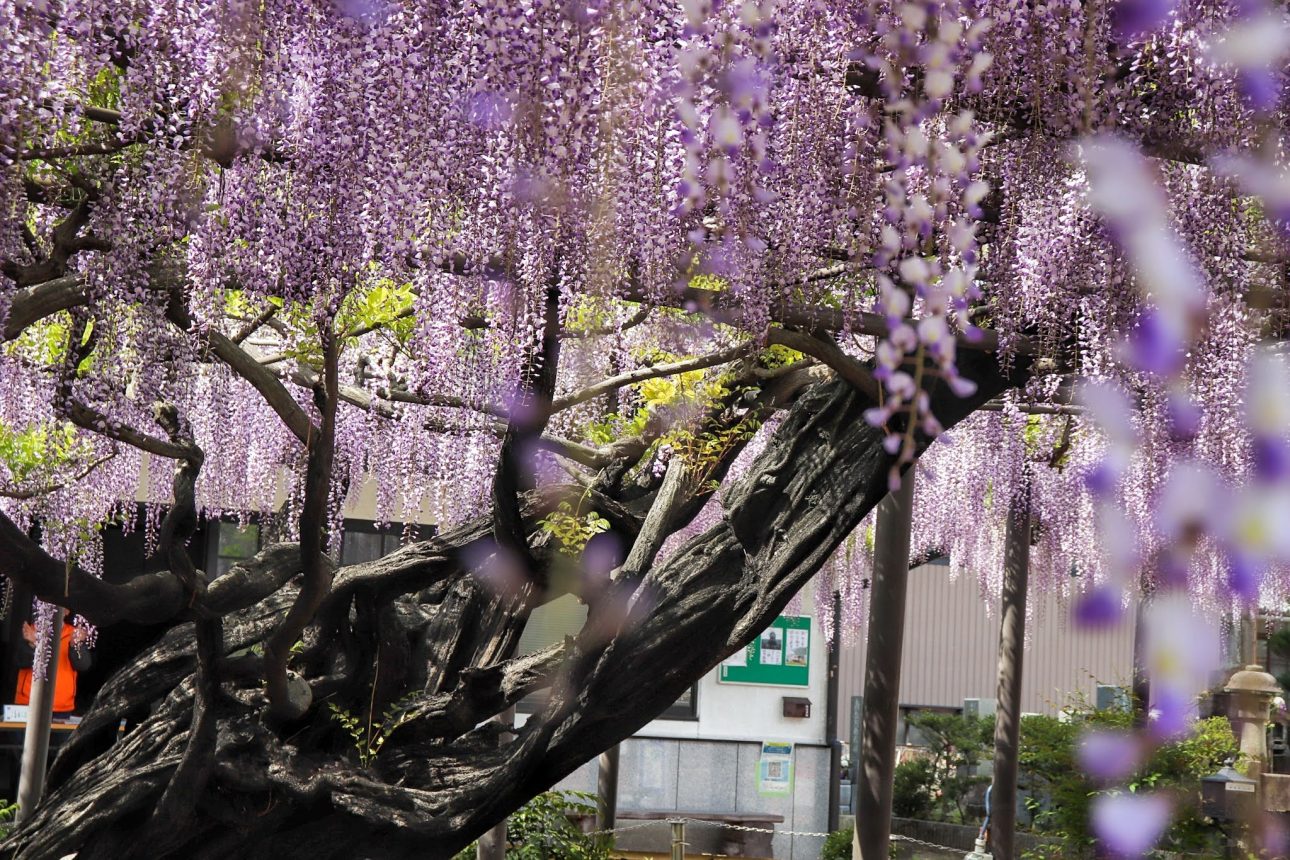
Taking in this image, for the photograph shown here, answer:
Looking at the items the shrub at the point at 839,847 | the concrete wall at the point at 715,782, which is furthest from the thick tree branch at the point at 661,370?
the concrete wall at the point at 715,782

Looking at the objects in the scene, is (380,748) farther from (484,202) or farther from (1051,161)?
(1051,161)

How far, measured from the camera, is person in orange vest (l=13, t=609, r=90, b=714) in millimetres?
10422

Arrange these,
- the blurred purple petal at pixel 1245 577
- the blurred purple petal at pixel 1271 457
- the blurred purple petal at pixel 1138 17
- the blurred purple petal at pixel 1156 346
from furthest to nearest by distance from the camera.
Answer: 1. the blurred purple petal at pixel 1245 577
2. the blurred purple petal at pixel 1271 457
3. the blurred purple petal at pixel 1156 346
4. the blurred purple petal at pixel 1138 17

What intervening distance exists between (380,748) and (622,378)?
5.26 ft

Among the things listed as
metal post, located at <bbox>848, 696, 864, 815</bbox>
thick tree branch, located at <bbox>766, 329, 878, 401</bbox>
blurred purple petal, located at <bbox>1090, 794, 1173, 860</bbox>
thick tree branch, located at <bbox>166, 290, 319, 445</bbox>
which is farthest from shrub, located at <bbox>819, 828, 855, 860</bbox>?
thick tree branch, located at <bbox>166, 290, 319, 445</bbox>

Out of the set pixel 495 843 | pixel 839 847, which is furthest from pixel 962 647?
pixel 495 843

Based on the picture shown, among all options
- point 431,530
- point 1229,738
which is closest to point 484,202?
point 1229,738

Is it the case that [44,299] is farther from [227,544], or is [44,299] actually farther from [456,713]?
[227,544]

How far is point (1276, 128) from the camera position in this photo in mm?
3512

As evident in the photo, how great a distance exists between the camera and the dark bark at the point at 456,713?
14.8 feet

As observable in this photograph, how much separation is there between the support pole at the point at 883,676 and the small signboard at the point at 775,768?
20.4 ft

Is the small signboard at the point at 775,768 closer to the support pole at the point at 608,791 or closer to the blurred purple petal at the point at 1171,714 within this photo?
the blurred purple petal at the point at 1171,714

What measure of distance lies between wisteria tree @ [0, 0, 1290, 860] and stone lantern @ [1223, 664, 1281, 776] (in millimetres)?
2961

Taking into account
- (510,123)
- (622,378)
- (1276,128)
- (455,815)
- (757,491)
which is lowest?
(455,815)
